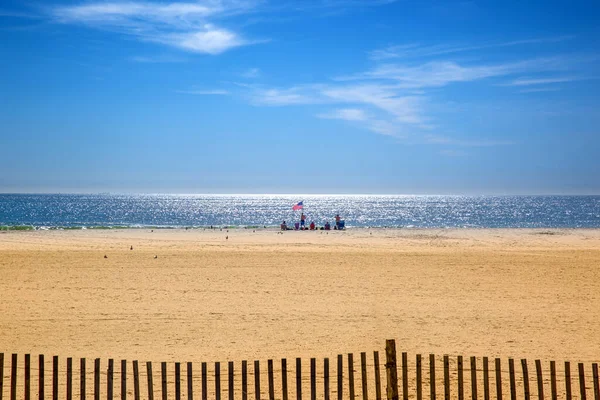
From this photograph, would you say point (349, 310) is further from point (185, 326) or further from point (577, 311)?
point (577, 311)

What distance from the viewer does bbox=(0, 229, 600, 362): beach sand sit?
11.9m

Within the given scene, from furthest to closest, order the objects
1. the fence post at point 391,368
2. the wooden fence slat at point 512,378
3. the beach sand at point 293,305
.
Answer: the beach sand at point 293,305 < the wooden fence slat at point 512,378 < the fence post at point 391,368

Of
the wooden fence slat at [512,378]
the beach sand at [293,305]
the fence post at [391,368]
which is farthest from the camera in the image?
the beach sand at [293,305]

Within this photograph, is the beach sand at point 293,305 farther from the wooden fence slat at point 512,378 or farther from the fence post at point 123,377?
the wooden fence slat at point 512,378

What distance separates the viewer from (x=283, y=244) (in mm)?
37656

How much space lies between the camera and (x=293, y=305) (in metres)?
16.2

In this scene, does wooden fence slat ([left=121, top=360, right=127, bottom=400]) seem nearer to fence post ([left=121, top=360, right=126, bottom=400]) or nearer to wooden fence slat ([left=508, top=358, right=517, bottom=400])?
fence post ([left=121, top=360, right=126, bottom=400])

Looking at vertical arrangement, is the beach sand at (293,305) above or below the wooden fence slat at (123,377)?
below

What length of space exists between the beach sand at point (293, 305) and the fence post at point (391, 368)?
484 cm

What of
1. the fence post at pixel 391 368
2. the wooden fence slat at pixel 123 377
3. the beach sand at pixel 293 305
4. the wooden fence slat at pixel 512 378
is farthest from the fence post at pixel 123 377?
the wooden fence slat at pixel 512 378

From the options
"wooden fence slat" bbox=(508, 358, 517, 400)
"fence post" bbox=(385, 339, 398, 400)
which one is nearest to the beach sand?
"fence post" bbox=(385, 339, 398, 400)

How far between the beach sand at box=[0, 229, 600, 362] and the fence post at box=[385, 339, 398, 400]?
484 cm

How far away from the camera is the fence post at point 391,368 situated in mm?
6259

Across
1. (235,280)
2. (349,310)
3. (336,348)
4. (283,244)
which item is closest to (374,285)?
→ (349,310)
